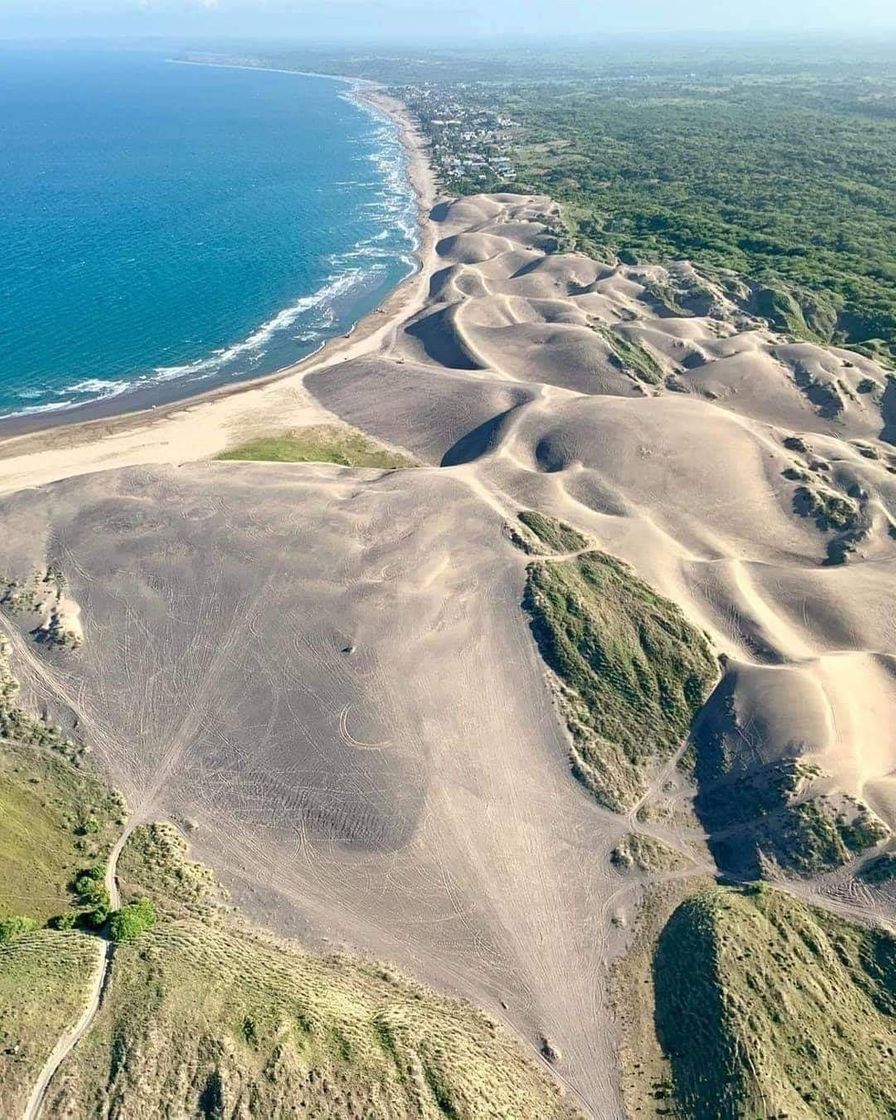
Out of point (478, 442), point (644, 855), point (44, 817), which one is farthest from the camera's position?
point (478, 442)

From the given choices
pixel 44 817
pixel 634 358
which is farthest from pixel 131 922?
pixel 634 358

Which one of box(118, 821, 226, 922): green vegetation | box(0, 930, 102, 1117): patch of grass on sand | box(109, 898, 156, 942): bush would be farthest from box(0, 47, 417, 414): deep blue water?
box(0, 930, 102, 1117): patch of grass on sand

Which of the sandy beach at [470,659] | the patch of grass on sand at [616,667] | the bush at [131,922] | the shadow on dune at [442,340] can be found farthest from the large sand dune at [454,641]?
the shadow on dune at [442,340]

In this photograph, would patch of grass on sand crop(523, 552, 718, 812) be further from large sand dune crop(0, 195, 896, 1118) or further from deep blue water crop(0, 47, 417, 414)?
deep blue water crop(0, 47, 417, 414)

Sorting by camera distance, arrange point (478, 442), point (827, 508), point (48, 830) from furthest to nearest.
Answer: point (478, 442), point (827, 508), point (48, 830)

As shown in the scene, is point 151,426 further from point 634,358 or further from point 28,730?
point 634,358

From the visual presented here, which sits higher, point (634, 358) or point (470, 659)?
point (634, 358)

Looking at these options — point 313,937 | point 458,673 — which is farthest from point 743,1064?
point 458,673
